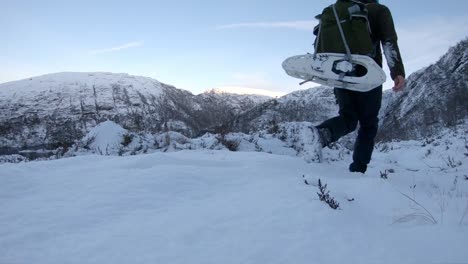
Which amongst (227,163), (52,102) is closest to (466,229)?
(227,163)

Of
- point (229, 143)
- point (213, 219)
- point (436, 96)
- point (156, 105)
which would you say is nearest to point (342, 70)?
point (213, 219)

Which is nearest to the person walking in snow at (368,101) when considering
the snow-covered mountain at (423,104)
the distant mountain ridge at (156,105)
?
the distant mountain ridge at (156,105)

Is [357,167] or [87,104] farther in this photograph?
[87,104]

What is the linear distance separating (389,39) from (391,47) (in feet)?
0.29

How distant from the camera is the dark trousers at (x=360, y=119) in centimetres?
367

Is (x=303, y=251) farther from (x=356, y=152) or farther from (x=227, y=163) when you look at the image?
(x=356, y=152)

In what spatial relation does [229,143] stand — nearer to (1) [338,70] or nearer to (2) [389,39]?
(1) [338,70]

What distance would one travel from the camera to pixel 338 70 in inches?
137

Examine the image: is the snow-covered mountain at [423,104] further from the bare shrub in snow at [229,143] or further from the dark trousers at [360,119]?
the dark trousers at [360,119]

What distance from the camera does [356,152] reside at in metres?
3.78

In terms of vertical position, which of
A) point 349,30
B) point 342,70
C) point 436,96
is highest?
point 436,96

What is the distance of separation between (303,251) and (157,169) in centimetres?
160

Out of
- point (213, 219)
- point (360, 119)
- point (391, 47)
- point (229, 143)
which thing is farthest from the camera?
point (229, 143)

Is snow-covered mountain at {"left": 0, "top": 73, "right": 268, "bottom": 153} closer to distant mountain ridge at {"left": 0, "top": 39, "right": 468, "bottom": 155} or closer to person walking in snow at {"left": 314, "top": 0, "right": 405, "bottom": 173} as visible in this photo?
distant mountain ridge at {"left": 0, "top": 39, "right": 468, "bottom": 155}
